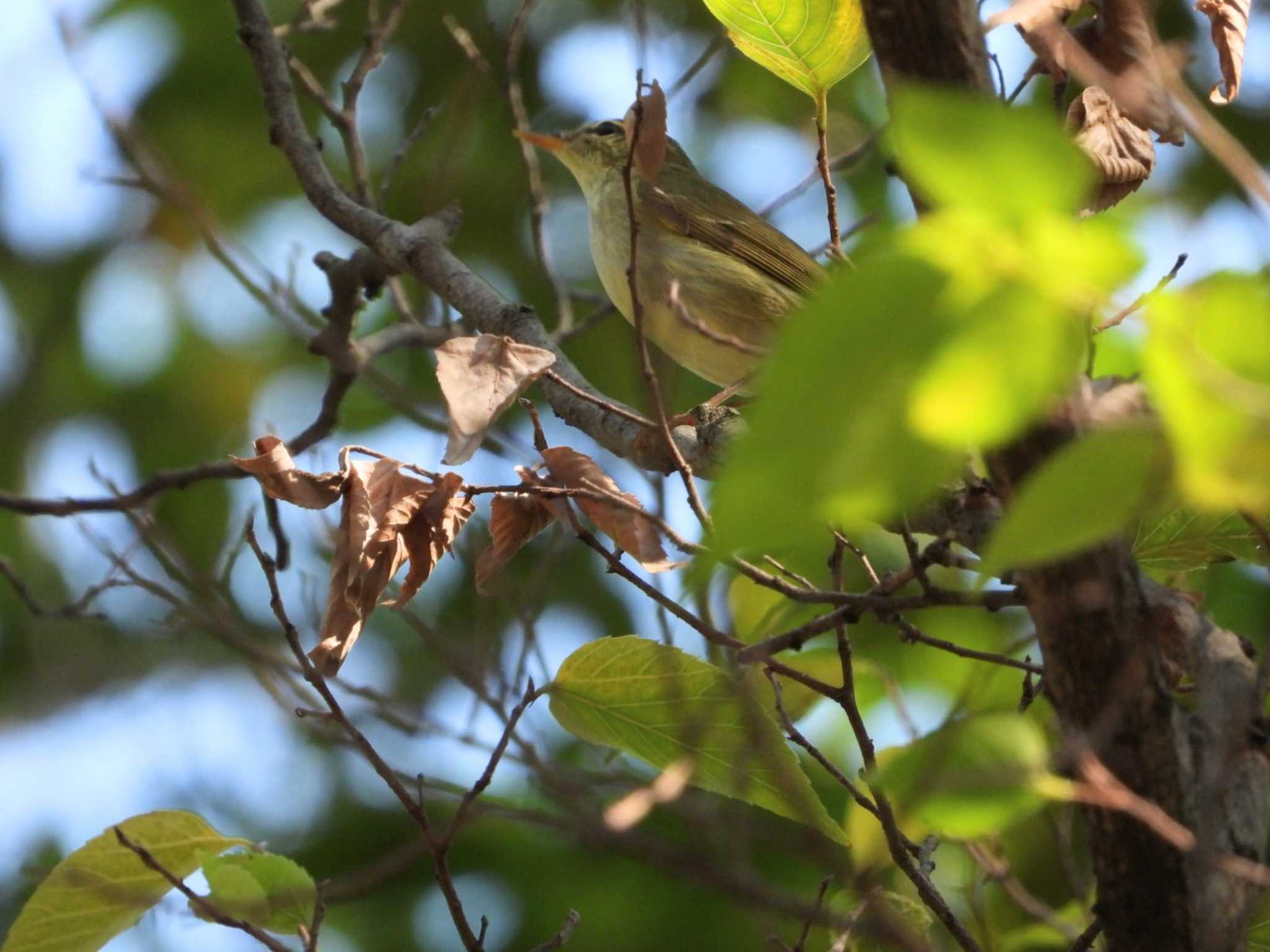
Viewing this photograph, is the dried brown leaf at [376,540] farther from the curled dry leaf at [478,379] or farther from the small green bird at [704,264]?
the small green bird at [704,264]

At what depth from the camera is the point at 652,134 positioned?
1.62 m

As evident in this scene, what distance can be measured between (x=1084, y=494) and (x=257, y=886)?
1.39 metres

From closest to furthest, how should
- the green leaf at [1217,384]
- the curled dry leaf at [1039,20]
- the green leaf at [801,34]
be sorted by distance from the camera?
the green leaf at [1217,384]
the curled dry leaf at [1039,20]
the green leaf at [801,34]

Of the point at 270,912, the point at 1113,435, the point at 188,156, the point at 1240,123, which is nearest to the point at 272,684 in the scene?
the point at 270,912

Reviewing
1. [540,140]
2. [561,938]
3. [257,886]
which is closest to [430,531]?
[257,886]

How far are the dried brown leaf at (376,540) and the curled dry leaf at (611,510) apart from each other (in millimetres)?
175

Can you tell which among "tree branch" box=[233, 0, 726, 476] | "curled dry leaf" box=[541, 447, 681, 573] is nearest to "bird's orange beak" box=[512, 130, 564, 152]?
"tree branch" box=[233, 0, 726, 476]

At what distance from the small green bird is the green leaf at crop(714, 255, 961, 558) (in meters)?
2.70

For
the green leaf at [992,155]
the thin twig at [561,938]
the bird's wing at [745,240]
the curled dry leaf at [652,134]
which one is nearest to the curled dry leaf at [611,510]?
the curled dry leaf at [652,134]

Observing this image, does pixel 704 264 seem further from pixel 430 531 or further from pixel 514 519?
pixel 430 531

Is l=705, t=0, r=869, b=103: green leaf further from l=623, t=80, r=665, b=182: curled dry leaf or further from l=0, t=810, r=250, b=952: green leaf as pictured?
l=0, t=810, r=250, b=952: green leaf

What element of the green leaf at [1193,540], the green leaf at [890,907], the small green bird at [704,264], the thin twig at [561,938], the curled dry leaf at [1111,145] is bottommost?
the green leaf at [890,907]

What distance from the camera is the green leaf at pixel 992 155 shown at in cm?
73

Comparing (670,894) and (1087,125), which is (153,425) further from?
(1087,125)
